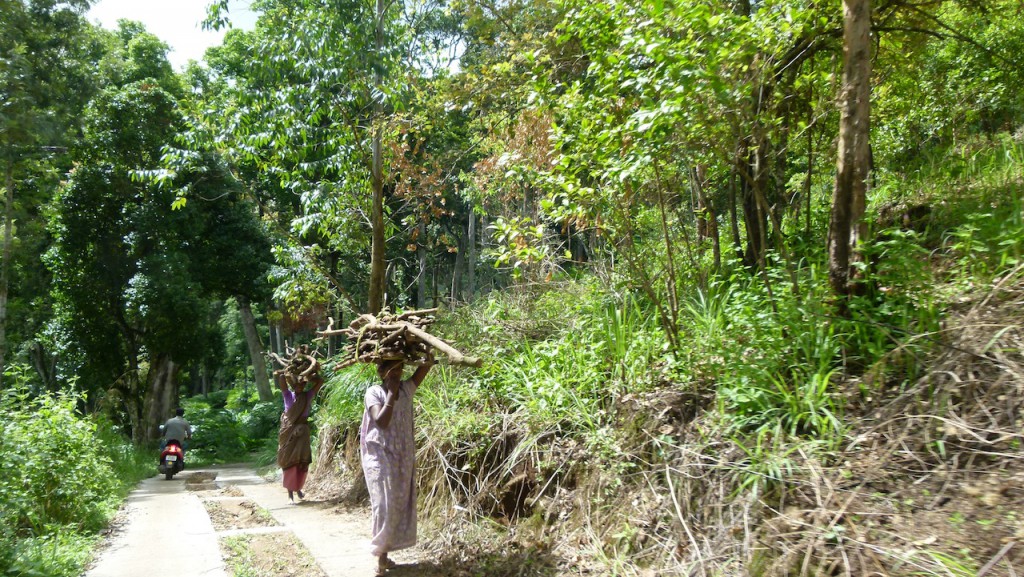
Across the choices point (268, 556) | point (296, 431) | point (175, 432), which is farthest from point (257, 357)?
point (268, 556)

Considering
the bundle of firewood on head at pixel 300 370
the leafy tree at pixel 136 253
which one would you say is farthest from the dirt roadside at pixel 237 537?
the leafy tree at pixel 136 253

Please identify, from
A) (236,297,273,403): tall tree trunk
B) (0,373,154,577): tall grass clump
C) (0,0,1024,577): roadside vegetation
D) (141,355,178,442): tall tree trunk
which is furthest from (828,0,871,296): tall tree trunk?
(236,297,273,403): tall tree trunk

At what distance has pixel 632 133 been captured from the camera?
562cm

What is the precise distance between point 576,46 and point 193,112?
6.23m

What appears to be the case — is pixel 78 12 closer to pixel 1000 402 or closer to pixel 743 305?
pixel 743 305

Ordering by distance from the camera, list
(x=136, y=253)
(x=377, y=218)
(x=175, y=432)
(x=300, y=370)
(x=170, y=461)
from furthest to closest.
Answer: (x=136, y=253), (x=175, y=432), (x=170, y=461), (x=377, y=218), (x=300, y=370)

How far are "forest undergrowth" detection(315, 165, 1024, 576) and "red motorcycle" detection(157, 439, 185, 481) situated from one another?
1016cm

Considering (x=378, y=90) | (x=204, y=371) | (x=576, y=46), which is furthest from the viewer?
→ (x=204, y=371)

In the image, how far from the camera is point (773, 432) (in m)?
4.71

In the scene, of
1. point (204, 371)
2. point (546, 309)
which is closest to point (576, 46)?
point (546, 309)

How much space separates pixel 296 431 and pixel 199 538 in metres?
2.86

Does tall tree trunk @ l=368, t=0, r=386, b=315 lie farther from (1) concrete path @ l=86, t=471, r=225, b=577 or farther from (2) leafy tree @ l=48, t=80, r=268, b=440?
(2) leafy tree @ l=48, t=80, r=268, b=440

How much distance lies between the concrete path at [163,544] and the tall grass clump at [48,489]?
27 cm

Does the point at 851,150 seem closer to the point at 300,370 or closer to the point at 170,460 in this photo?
the point at 300,370
